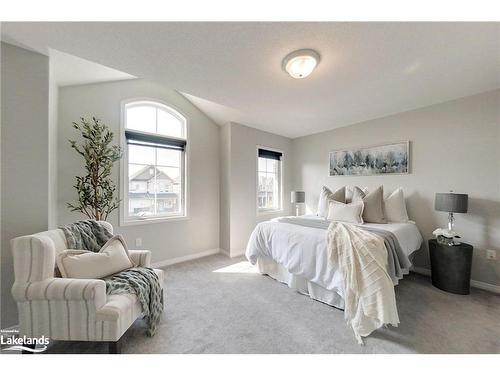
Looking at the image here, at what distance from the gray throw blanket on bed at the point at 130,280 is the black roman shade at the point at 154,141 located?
4.71 feet

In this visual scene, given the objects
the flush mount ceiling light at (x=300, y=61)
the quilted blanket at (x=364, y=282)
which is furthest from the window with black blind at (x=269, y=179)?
the quilted blanket at (x=364, y=282)

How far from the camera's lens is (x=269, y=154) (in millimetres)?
4137

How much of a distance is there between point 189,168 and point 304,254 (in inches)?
91.7

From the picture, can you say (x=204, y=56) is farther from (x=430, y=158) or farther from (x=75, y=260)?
(x=430, y=158)

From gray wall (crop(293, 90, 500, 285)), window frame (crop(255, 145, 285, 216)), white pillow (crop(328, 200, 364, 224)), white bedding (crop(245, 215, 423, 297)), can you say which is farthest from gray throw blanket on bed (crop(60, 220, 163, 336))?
gray wall (crop(293, 90, 500, 285))

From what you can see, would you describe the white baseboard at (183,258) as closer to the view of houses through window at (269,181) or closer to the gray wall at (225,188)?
the gray wall at (225,188)

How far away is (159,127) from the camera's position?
3.07m

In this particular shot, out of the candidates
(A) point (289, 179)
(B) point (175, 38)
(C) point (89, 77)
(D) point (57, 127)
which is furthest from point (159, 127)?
(A) point (289, 179)

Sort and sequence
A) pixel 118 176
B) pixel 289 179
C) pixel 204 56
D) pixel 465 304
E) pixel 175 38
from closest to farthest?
pixel 175 38, pixel 204 56, pixel 465 304, pixel 118 176, pixel 289 179

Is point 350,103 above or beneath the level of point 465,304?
above

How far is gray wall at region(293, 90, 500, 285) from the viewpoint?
89.0 inches

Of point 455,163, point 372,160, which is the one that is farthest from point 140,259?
point 455,163

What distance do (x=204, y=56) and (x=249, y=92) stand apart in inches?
31.2
